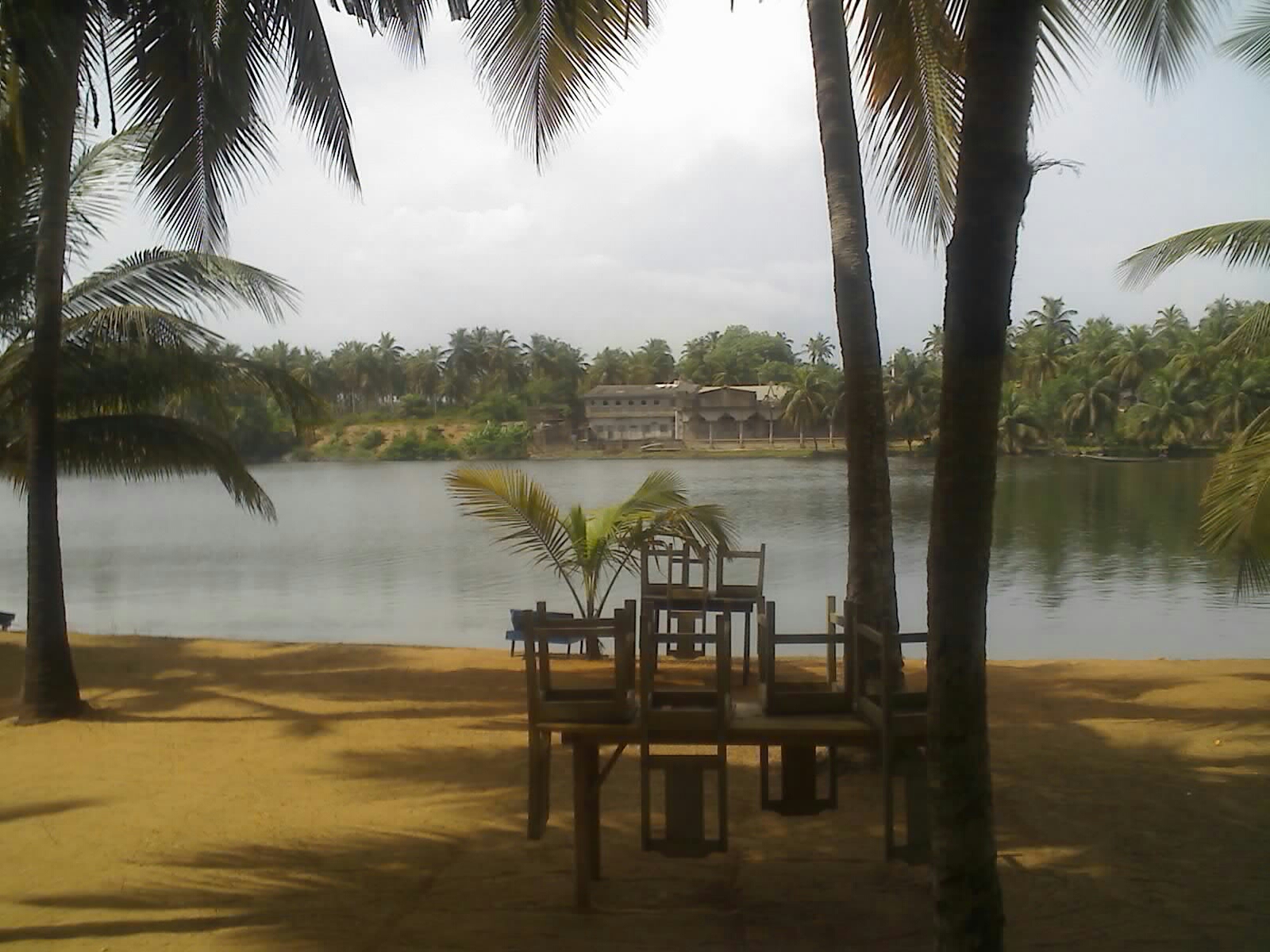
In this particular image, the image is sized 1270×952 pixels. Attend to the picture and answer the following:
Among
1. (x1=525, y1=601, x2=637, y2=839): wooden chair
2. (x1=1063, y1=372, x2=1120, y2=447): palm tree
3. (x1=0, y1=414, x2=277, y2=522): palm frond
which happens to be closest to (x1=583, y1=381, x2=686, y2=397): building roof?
(x1=1063, y1=372, x2=1120, y2=447): palm tree

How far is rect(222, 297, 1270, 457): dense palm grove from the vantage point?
25.4 meters

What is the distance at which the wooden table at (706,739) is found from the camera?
4852 millimetres

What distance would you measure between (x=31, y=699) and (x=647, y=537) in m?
6.27

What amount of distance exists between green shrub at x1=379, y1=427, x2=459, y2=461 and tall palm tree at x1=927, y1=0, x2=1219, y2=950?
37034 mm

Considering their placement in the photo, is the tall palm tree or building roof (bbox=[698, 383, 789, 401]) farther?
building roof (bbox=[698, 383, 789, 401])

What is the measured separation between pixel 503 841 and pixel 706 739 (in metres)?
1.76

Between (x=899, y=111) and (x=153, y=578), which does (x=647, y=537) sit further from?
(x=153, y=578)

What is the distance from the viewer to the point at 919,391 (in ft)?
84.2

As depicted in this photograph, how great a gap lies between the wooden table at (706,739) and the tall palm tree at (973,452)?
111cm

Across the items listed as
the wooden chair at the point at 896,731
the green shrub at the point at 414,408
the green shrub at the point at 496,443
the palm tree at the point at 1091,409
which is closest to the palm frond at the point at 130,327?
the wooden chair at the point at 896,731

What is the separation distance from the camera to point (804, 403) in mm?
32969

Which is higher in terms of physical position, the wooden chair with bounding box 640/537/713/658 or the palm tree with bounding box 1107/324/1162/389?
the palm tree with bounding box 1107/324/1162/389

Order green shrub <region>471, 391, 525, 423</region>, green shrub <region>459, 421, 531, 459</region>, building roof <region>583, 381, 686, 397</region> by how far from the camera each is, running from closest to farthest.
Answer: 1. green shrub <region>459, 421, 531, 459</region>
2. green shrub <region>471, 391, 525, 423</region>
3. building roof <region>583, 381, 686, 397</region>

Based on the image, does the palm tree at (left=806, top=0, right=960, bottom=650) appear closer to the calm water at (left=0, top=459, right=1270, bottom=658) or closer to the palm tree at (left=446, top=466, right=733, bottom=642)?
the palm tree at (left=446, top=466, right=733, bottom=642)
